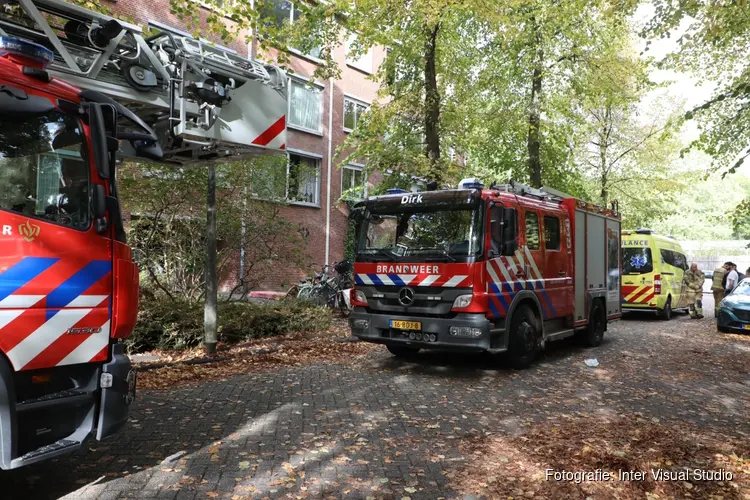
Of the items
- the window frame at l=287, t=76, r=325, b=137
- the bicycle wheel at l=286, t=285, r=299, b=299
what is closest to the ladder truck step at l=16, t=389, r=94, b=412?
the bicycle wheel at l=286, t=285, r=299, b=299

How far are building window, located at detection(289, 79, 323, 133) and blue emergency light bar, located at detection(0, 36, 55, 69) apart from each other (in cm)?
1659

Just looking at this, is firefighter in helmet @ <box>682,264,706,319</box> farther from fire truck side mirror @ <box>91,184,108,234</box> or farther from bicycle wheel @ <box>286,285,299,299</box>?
fire truck side mirror @ <box>91,184,108,234</box>

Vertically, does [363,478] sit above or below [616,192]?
below

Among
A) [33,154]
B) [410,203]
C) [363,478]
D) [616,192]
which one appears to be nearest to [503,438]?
[363,478]

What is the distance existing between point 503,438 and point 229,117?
13.5 feet

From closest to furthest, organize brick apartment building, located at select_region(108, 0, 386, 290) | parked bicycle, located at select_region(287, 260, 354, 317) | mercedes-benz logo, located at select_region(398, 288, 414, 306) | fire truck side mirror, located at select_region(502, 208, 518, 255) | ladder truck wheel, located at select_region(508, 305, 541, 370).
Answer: fire truck side mirror, located at select_region(502, 208, 518, 255) → mercedes-benz logo, located at select_region(398, 288, 414, 306) → ladder truck wheel, located at select_region(508, 305, 541, 370) → parked bicycle, located at select_region(287, 260, 354, 317) → brick apartment building, located at select_region(108, 0, 386, 290)

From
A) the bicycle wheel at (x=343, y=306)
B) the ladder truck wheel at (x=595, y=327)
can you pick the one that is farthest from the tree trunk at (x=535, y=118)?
the bicycle wheel at (x=343, y=306)

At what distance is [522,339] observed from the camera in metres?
7.81

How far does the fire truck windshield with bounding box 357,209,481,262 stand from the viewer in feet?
23.6

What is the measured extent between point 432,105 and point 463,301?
732 cm

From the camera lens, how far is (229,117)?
17.8 feet

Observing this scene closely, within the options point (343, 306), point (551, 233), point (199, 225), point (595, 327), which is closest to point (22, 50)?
point (199, 225)

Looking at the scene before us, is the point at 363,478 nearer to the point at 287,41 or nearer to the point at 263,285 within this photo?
the point at 263,285

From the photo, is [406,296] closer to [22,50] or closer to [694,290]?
[22,50]
